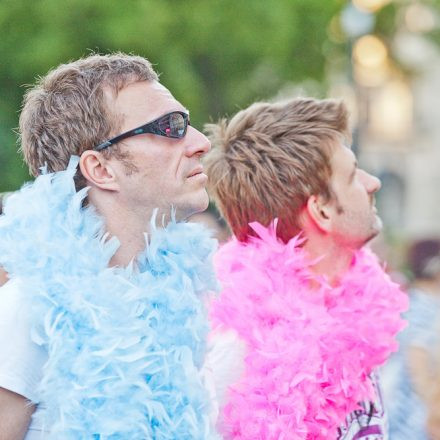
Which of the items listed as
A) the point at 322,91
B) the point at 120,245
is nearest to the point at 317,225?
the point at 120,245

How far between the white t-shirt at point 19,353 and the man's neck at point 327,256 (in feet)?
3.77

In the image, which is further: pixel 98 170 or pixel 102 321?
pixel 98 170

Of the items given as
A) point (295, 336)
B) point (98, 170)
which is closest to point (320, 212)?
point (295, 336)

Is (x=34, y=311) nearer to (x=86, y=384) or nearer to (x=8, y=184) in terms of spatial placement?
(x=86, y=384)

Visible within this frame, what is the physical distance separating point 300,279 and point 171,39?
25.5ft

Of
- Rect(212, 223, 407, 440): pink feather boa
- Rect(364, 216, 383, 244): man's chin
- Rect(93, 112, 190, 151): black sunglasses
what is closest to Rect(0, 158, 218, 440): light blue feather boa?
Rect(93, 112, 190, 151): black sunglasses

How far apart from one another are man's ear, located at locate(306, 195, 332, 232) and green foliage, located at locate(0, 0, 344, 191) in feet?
22.8

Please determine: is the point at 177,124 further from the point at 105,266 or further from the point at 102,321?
the point at 102,321

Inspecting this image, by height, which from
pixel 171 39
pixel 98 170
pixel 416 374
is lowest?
pixel 416 374

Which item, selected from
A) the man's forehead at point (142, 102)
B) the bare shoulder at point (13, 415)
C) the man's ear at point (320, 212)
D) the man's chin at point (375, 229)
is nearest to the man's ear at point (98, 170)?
the man's forehead at point (142, 102)

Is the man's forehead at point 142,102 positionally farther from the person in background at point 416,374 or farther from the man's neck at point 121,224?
the person in background at point 416,374

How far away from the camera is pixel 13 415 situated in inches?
84.0

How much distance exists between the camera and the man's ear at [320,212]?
3061 mm

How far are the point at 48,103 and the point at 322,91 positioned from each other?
34.1 feet
